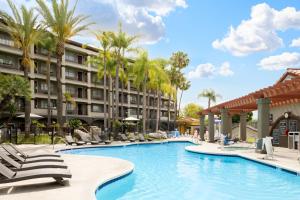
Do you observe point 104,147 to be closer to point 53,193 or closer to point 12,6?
point 12,6

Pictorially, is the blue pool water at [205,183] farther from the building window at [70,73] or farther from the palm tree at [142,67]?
the building window at [70,73]

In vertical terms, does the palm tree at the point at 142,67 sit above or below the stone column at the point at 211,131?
above

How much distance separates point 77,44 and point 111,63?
13885 mm

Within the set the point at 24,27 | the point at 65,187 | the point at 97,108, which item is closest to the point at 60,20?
the point at 24,27

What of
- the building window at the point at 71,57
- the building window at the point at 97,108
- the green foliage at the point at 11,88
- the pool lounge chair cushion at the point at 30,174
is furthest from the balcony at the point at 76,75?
the pool lounge chair cushion at the point at 30,174

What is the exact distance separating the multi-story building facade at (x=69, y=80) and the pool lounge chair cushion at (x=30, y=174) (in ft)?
118

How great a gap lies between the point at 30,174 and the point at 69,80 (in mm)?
46941

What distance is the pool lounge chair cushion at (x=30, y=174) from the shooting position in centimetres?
866

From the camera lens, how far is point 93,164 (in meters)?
14.4

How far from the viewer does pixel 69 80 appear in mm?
54625

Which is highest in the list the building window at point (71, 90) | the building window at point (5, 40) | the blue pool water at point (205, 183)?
the building window at point (5, 40)

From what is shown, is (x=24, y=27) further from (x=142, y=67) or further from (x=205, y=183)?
(x=205, y=183)

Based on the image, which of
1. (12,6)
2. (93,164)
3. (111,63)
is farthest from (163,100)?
(93,164)

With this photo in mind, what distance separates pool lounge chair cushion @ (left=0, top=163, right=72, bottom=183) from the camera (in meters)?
8.66
